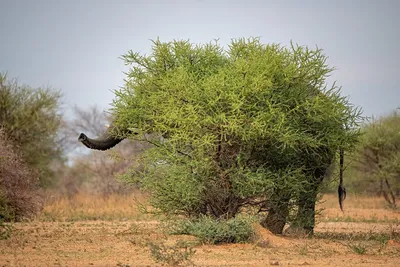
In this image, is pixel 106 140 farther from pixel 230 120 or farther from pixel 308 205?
pixel 308 205

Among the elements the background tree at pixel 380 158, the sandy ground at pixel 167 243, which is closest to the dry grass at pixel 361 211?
the background tree at pixel 380 158

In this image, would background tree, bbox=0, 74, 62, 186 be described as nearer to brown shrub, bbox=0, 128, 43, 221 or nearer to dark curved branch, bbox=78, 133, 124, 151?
brown shrub, bbox=0, 128, 43, 221

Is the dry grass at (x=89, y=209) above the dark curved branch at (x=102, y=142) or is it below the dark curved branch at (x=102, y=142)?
below

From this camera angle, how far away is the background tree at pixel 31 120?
26250 mm

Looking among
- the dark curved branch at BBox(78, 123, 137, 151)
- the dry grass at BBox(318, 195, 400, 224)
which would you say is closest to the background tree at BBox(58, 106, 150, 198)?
the dry grass at BBox(318, 195, 400, 224)

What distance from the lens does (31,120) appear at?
1056 inches

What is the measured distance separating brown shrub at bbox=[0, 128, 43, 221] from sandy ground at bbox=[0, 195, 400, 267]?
796 millimetres

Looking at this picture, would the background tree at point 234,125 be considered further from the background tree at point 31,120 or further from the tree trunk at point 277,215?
the background tree at point 31,120

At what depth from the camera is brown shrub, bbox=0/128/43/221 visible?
17062mm

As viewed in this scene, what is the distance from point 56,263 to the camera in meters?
10.8

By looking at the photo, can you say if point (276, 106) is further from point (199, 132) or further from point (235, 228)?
point (235, 228)

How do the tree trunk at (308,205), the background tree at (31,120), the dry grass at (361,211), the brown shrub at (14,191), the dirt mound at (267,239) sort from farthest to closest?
the background tree at (31,120), the dry grass at (361,211), the brown shrub at (14,191), the tree trunk at (308,205), the dirt mound at (267,239)

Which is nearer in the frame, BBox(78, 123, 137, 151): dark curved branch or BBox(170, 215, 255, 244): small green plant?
BBox(170, 215, 255, 244): small green plant

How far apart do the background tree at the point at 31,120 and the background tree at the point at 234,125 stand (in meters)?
Answer: 11.8
